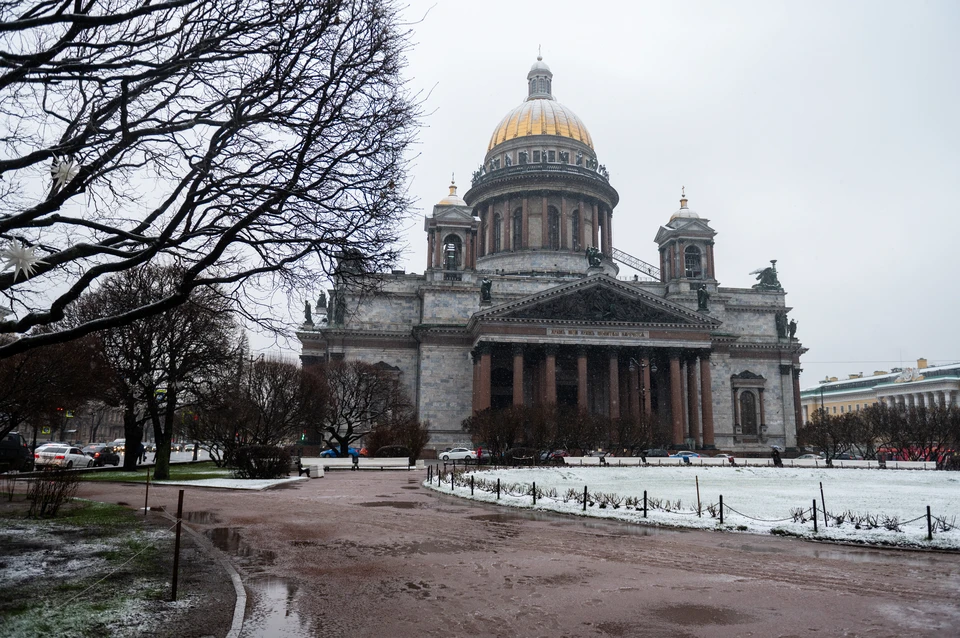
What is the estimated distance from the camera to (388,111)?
42.1 ft

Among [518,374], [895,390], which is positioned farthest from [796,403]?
[895,390]

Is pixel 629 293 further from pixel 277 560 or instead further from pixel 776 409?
pixel 277 560

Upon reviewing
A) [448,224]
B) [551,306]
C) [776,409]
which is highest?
[448,224]

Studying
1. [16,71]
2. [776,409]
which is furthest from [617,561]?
[776,409]

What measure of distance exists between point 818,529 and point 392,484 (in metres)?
19.0

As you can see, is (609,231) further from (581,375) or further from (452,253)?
(581,375)

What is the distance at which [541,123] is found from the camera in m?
77.4

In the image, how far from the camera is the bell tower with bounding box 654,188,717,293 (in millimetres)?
68812

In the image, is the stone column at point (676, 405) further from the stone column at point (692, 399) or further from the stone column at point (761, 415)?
the stone column at point (761, 415)

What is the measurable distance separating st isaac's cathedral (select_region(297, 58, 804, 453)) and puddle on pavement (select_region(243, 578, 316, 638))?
138 ft

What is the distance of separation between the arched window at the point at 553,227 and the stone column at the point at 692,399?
19.7 m

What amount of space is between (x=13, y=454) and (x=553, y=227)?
52467 millimetres

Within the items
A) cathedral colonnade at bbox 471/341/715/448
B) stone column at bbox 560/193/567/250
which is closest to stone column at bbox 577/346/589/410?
cathedral colonnade at bbox 471/341/715/448

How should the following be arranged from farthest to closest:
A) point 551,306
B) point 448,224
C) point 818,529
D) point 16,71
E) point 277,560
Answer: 1. point 448,224
2. point 551,306
3. point 818,529
4. point 277,560
5. point 16,71
